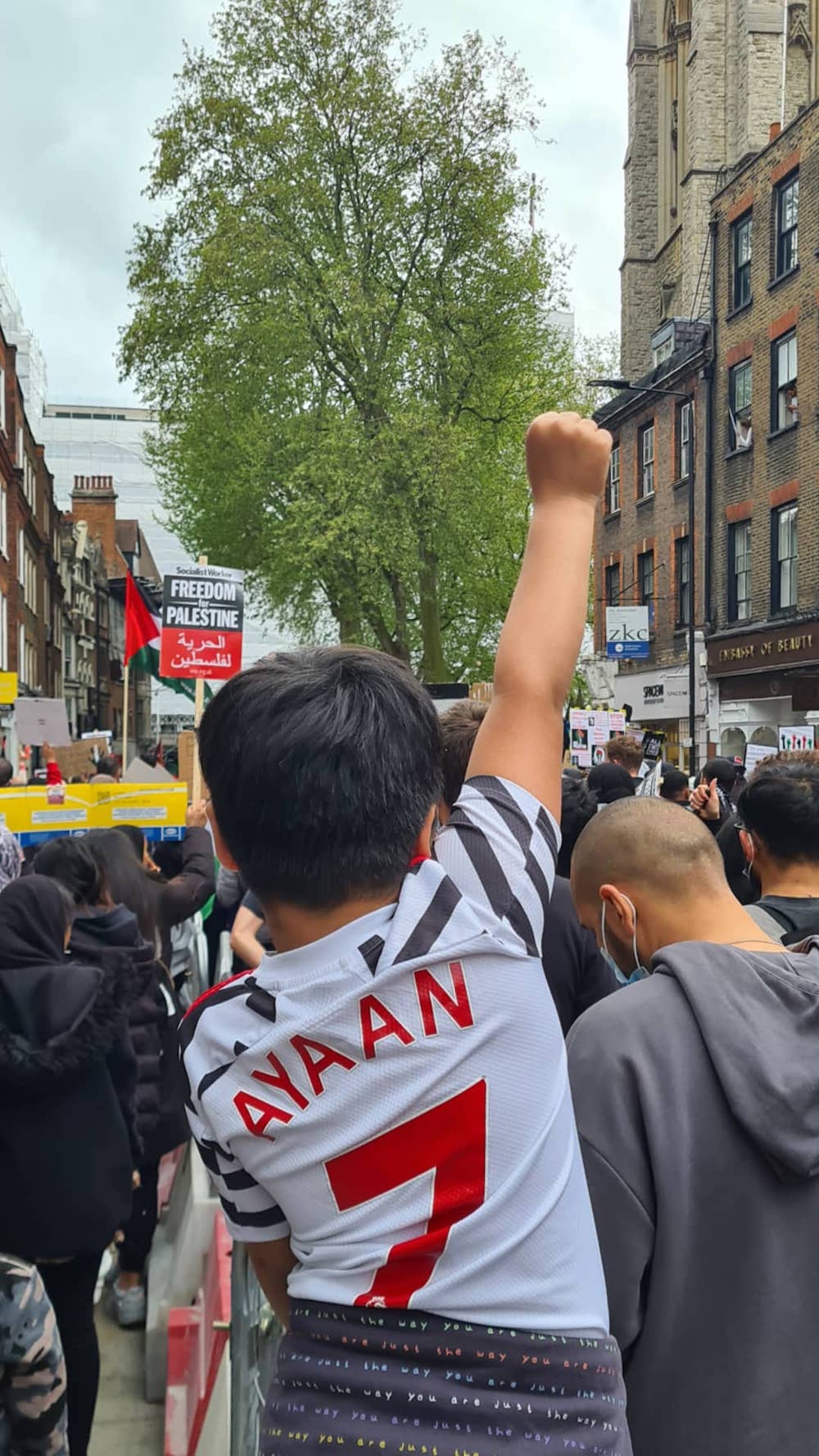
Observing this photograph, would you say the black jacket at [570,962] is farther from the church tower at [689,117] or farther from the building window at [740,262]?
the church tower at [689,117]

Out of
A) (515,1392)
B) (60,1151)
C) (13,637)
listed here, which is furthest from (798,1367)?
(13,637)

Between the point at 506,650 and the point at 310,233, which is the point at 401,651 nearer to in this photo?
the point at 310,233

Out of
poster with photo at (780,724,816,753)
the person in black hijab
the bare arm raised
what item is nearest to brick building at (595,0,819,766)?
poster with photo at (780,724,816,753)

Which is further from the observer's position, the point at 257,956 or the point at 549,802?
the point at 257,956

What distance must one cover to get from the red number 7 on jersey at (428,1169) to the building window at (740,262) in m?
26.8

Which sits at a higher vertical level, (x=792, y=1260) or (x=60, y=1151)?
(x=792, y=1260)

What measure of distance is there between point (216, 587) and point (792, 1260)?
375 inches

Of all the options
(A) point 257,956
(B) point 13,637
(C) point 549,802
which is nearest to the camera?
(C) point 549,802

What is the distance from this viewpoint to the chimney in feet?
237

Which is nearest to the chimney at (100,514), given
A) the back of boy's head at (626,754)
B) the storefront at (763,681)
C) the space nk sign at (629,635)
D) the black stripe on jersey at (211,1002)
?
the space nk sign at (629,635)

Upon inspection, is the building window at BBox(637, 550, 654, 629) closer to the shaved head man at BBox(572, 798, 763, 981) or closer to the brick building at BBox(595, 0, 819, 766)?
the brick building at BBox(595, 0, 819, 766)

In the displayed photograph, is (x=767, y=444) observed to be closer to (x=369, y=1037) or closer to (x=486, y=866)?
(x=486, y=866)

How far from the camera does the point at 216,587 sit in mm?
10766

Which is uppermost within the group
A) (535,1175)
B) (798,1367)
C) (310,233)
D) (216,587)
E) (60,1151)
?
(310,233)
